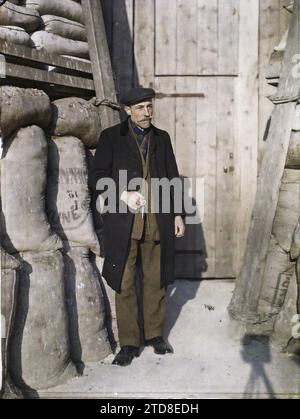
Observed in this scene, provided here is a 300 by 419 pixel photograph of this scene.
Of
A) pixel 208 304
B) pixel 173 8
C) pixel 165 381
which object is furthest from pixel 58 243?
pixel 173 8

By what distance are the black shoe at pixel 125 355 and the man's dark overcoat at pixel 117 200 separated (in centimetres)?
37

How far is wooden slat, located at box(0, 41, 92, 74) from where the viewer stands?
9.14ft

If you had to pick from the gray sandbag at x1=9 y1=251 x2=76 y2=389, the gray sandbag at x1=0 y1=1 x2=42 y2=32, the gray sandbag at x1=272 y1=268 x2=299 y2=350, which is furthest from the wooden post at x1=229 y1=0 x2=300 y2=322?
the gray sandbag at x1=0 y1=1 x2=42 y2=32

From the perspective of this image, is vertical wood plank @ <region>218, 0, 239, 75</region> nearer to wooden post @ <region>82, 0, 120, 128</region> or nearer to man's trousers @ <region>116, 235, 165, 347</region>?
wooden post @ <region>82, 0, 120, 128</region>

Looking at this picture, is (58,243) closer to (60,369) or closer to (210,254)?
(60,369)

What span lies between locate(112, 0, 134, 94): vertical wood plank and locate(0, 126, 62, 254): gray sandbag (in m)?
1.46

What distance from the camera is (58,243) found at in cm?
284

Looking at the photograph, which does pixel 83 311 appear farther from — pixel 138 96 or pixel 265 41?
pixel 265 41

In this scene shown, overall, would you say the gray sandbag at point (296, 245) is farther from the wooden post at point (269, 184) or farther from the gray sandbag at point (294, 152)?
the gray sandbag at point (294, 152)

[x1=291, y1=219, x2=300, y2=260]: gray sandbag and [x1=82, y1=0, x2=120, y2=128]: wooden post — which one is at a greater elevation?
[x1=82, y1=0, x2=120, y2=128]: wooden post

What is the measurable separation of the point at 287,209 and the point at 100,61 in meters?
1.57

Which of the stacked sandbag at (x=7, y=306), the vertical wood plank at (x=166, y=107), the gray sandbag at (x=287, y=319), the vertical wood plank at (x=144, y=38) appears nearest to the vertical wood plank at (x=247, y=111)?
the vertical wood plank at (x=166, y=107)

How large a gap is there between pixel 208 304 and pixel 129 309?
0.90 meters

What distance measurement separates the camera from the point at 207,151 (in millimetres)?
4117
